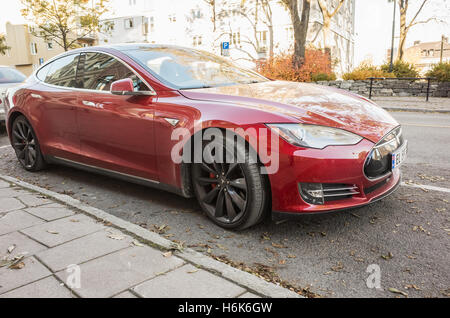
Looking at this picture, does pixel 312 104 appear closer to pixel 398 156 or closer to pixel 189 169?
pixel 398 156

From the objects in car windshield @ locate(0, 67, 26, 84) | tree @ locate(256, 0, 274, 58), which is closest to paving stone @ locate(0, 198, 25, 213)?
car windshield @ locate(0, 67, 26, 84)

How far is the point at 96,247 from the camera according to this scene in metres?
2.81

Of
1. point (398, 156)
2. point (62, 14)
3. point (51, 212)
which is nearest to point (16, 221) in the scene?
point (51, 212)

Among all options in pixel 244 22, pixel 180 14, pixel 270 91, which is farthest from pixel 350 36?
pixel 270 91

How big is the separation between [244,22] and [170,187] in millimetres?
36939

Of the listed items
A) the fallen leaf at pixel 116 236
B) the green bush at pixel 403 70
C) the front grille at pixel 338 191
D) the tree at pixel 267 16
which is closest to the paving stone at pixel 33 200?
the fallen leaf at pixel 116 236

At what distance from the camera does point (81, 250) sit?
9.11ft

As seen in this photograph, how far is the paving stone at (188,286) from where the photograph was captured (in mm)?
2191

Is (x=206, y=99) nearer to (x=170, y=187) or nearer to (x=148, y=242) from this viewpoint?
(x=170, y=187)

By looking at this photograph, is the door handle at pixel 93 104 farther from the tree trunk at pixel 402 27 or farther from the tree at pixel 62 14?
the tree trunk at pixel 402 27

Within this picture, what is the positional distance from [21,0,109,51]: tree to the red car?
25.7m

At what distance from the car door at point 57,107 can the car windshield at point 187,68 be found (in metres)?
0.96

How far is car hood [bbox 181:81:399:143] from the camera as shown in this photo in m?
2.93

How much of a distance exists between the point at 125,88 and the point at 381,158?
7.10ft
